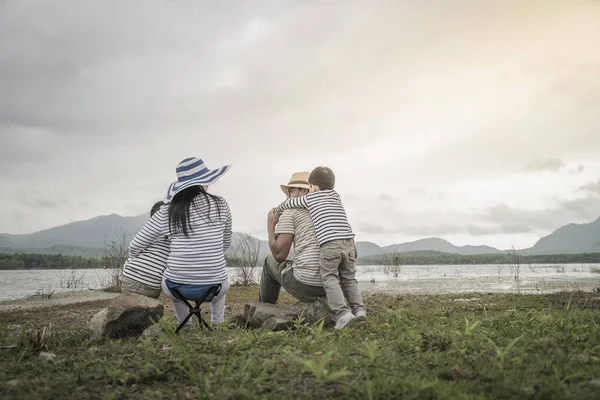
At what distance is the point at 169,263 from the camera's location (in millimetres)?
4961

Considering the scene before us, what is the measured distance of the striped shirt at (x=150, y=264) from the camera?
5277mm

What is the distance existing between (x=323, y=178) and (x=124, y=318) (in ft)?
9.61

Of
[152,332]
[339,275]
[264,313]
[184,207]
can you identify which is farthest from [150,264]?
[339,275]

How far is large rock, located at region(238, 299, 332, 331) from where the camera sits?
5.08 meters

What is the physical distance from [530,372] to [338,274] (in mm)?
3125

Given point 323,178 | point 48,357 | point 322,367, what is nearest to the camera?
point 322,367

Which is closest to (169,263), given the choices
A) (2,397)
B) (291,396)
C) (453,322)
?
(2,397)

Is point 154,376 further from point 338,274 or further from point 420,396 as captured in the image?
point 338,274

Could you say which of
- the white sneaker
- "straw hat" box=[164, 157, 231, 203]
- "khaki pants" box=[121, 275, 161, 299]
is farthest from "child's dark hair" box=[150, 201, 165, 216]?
the white sneaker

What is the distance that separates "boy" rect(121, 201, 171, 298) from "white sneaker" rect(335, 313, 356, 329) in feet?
7.22

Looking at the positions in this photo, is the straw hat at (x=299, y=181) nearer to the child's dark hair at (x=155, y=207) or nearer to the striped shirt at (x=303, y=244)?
the striped shirt at (x=303, y=244)

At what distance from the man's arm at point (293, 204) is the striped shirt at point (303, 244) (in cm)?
7

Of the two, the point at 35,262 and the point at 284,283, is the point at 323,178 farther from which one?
the point at 35,262

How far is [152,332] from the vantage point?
4.35 m
